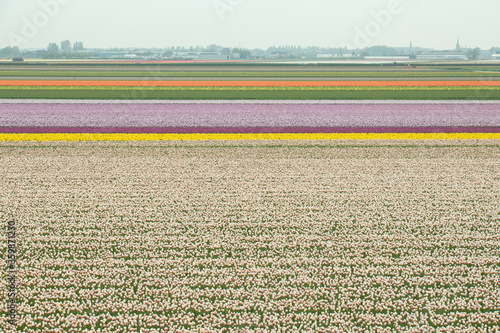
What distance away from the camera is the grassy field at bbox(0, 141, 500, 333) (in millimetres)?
7465

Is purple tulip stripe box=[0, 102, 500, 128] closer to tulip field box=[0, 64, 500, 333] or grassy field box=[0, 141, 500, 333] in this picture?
tulip field box=[0, 64, 500, 333]

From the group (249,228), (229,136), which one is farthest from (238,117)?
(249,228)

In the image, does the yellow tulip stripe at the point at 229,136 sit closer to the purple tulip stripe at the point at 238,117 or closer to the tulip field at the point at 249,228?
the tulip field at the point at 249,228

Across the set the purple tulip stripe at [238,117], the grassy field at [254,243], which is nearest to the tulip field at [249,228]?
the grassy field at [254,243]

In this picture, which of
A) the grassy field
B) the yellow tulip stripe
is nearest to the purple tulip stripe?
the yellow tulip stripe

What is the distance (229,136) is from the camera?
2208 centimetres

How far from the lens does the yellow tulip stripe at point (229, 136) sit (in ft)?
70.0

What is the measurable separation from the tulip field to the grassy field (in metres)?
0.03

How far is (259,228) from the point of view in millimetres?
10766

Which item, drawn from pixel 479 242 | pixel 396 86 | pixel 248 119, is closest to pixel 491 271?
pixel 479 242

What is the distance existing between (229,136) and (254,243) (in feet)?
41.0

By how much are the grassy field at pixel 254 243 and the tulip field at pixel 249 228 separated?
3cm

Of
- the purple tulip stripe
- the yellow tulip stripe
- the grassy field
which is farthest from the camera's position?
the purple tulip stripe

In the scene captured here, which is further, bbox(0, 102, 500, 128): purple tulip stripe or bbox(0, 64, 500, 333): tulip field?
bbox(0, 102, 500, 128): purple tulip stripe
